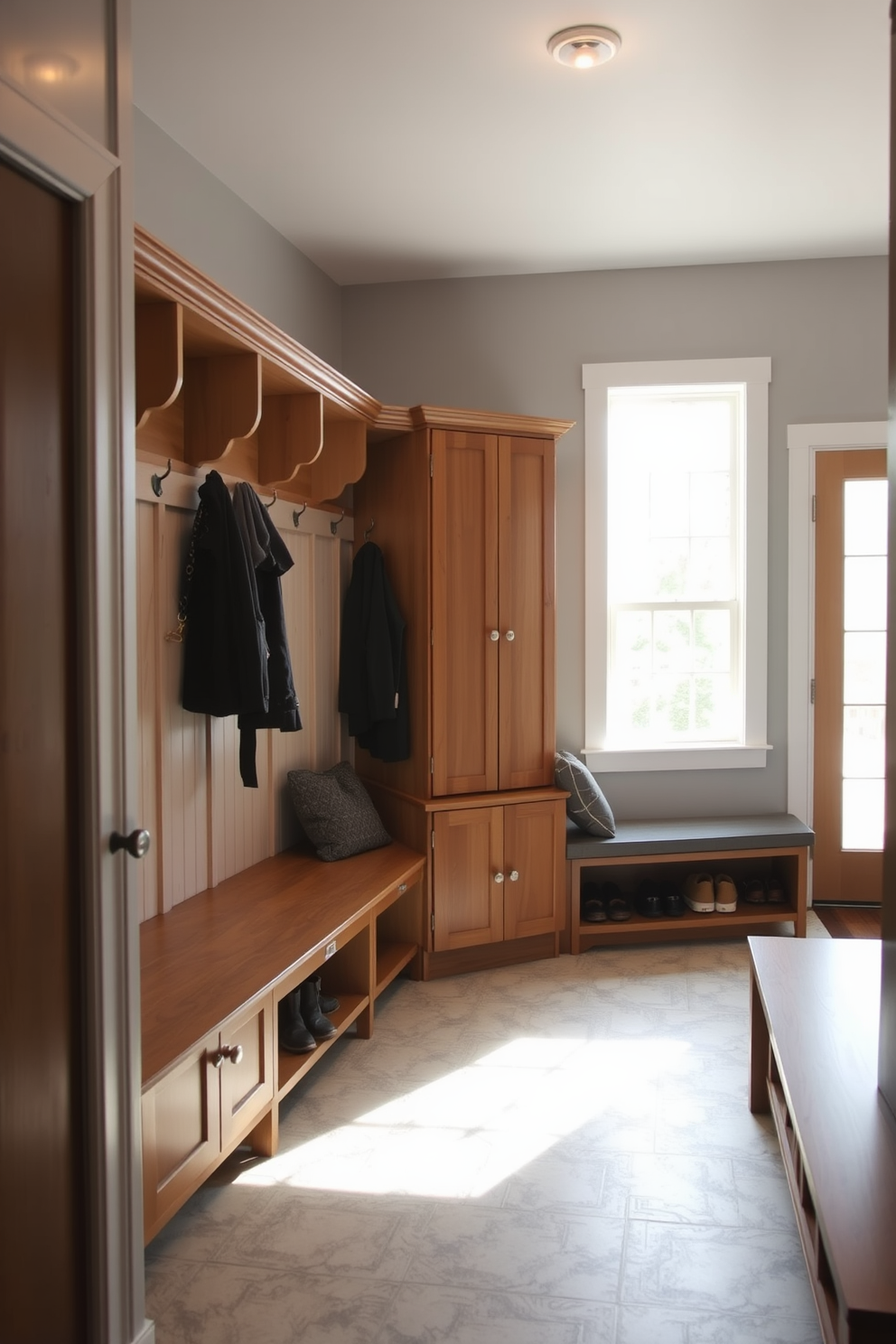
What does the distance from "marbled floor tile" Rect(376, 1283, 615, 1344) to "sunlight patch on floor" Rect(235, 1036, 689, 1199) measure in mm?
365

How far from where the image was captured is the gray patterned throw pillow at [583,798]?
4168 mm

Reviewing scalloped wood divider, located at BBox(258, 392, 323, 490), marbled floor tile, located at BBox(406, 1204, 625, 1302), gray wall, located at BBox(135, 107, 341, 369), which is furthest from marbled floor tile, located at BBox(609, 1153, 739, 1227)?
gray wall, located at BBox(135, 107, 341, 369)

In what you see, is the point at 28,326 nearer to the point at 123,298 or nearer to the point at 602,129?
the point at 123,298

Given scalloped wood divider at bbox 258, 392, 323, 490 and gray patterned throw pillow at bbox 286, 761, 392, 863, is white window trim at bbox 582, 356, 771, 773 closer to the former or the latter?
gray patterned throw pillow at bbox 286, 761, 392, 863

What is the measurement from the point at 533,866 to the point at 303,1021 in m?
1.36

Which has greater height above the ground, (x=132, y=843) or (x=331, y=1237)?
(x=132, y=843)

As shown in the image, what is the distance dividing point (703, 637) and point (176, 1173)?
3.34 metres

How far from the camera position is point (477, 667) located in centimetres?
402

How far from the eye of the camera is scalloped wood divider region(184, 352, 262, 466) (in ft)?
9.81

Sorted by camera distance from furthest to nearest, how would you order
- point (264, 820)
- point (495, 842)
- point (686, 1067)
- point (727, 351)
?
point (727, 351), point (495, 842), point (264, 820), point (686, 1067)

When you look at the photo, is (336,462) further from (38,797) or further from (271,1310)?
(271,1310)

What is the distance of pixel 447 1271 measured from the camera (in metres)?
2.14

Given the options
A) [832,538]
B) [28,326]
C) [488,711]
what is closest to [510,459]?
[488,711]

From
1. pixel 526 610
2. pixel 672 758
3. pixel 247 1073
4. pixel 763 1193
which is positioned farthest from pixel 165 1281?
pixel 672 758
